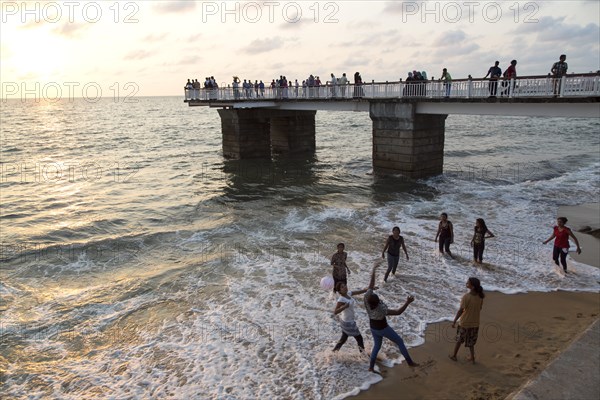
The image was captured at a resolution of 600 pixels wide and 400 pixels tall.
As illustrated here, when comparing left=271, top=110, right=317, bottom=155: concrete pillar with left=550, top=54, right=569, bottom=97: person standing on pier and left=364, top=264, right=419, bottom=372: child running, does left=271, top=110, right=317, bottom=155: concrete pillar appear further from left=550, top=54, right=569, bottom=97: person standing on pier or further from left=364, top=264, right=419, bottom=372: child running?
left=364, top=264, right=419, bottom=372: child running

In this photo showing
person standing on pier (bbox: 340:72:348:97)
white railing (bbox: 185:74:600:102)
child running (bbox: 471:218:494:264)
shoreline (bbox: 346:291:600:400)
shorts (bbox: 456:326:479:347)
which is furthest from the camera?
person standing on pier (bbox: 340:72:348:97)

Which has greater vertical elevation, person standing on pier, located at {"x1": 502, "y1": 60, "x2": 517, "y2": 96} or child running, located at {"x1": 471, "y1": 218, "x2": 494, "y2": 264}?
person standing on pier, located at {"x1": 502, "y1": 60, "x2": 517, "y2": 96}

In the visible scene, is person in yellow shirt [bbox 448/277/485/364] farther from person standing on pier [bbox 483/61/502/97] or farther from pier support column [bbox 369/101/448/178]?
pier support column [bbox 369/101/448/178]

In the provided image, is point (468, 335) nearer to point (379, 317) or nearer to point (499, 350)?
point (499, 350)

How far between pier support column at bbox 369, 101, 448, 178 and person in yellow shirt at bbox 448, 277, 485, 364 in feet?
51.9

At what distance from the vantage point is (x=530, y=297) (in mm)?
9773

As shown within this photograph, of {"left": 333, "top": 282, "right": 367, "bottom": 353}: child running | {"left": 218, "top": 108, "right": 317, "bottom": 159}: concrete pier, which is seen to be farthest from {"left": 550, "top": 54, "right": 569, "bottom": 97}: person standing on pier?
{"left": 218, "top": 108, "right": 317, "bottom": 159}: concrete pier

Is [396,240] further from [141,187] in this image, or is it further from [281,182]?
[141,187]

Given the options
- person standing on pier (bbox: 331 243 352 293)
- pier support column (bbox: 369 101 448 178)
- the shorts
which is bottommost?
the shorts

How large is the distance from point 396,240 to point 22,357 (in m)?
8.04

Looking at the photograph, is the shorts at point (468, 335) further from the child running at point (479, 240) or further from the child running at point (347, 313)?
the child running at point (479, 240)

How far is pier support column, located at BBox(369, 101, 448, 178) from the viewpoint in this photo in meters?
22.0

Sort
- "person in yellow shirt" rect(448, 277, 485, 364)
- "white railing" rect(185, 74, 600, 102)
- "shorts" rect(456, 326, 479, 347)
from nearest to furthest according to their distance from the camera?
"person in yellow shirt" rect(448, 277, 485, 364) < "shorts" rect(456, 326, 479, 347) < "white railing" rect(185, 74, 600, 102)

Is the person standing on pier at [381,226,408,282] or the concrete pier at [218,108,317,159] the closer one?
the person standing on pier at [381,226,408,282]
